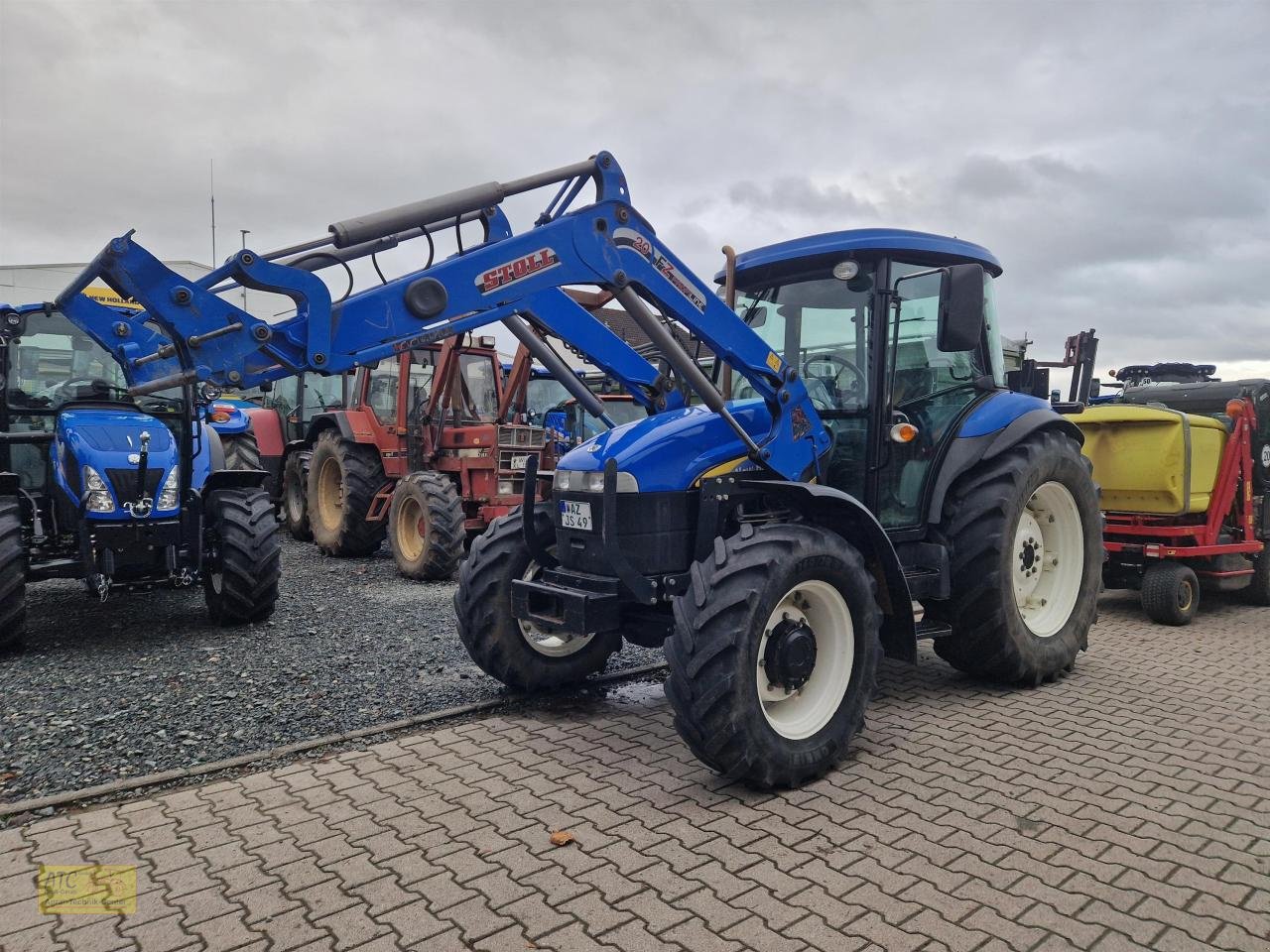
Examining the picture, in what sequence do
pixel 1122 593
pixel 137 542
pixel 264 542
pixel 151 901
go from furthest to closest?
pixel 1122 593
pixel 264 542
pixel 137 542
pixel 151 901

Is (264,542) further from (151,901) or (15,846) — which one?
(151,901)

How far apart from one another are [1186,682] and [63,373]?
26.4ft

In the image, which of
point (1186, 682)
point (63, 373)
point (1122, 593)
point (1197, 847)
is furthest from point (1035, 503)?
point (63, 373)

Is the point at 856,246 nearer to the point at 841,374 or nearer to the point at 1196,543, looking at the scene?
the point at 841,374

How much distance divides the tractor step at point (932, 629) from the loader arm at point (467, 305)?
3.45 ft

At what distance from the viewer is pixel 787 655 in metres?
3.64

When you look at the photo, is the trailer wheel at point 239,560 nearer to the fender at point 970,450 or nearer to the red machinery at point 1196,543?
the fender at point 970,450

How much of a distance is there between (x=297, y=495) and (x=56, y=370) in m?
5.03

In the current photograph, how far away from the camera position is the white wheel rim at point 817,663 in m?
3.71

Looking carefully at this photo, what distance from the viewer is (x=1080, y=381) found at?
6902mm

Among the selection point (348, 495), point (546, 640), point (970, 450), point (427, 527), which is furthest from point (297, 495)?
point (970, 450)

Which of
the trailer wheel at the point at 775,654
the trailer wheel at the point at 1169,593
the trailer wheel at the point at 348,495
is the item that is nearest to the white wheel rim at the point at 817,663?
the trailer wheel at the point at 775,654

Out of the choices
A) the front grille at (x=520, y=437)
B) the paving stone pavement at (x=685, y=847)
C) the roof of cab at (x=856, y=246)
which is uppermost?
the roof of cab at (x=856, y=246)

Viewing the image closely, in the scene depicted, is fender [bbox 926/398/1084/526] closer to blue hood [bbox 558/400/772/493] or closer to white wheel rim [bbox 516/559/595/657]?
blue hood [bbox 558/400/772/493]
